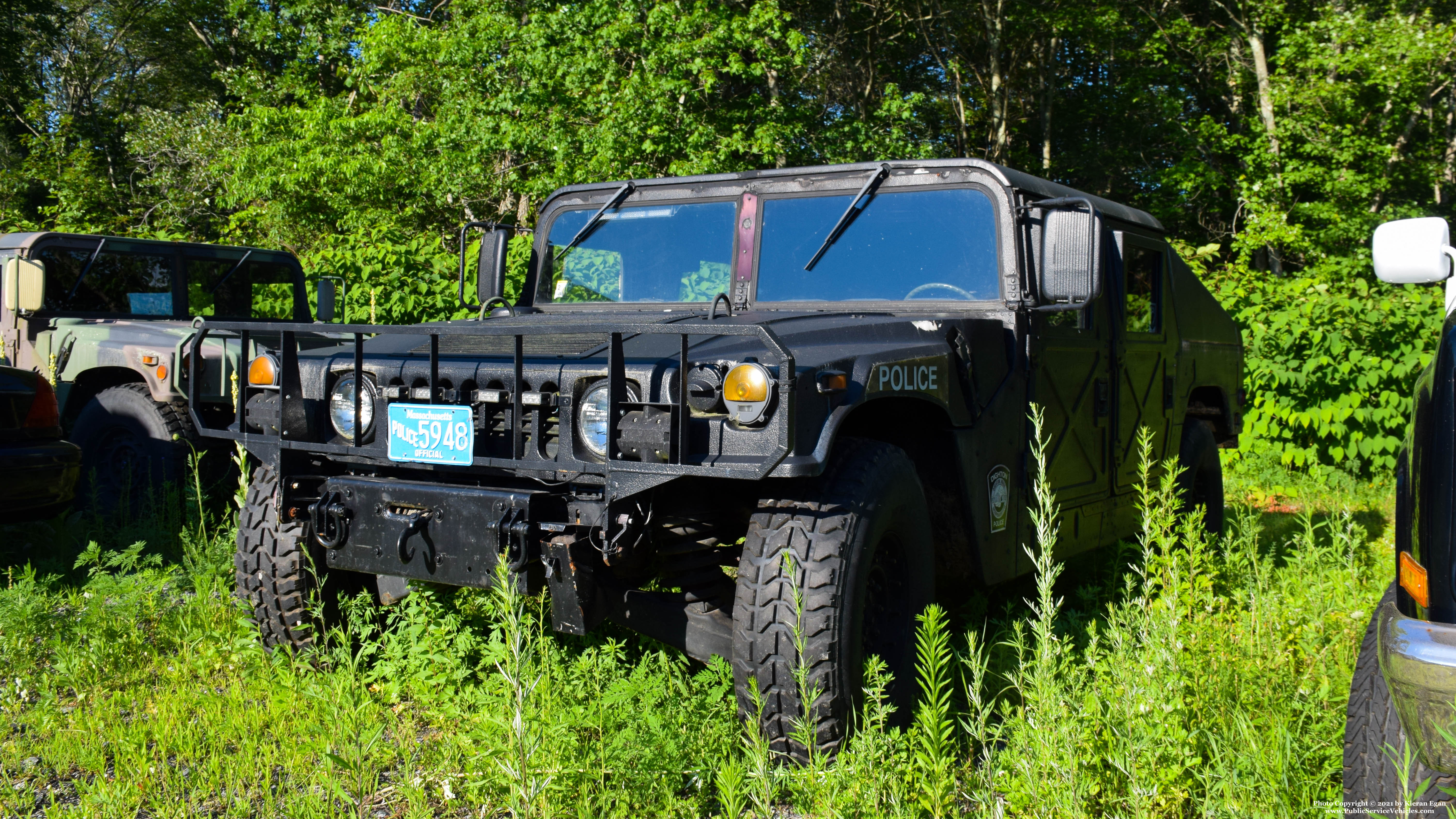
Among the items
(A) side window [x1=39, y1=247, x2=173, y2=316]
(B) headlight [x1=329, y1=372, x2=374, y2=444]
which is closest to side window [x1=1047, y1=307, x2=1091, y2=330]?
(B) headlight [x1=329, y1=372, x2=374, y2=444]

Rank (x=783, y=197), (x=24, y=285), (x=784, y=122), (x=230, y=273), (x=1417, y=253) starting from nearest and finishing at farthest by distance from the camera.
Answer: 1. (x=1417, y=253)
2. (x=783, y=197)
3. (x=24, y=285)
4. (x=230, y=273)
5. (x=784, y=122)

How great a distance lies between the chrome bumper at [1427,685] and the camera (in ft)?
6.07

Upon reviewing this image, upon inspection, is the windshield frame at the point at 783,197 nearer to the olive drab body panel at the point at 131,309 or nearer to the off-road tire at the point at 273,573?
the off-road tire at the point at 273,573

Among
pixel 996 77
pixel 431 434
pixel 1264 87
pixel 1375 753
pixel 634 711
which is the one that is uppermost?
pixel 996 77

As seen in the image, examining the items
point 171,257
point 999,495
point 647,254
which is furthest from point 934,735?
point 171,257

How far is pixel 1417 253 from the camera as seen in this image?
239 cm

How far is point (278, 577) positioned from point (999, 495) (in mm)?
2488

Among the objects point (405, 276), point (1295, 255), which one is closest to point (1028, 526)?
point (405, 276)

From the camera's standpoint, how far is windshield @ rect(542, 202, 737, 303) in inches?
171

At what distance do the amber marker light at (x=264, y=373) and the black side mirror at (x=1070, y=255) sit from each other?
2.60 m

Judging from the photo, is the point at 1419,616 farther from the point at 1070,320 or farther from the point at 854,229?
the point at 854,229

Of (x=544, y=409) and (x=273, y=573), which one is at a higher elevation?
(x=544, y=409)

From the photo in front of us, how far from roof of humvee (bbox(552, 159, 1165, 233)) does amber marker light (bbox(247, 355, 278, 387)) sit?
160cm

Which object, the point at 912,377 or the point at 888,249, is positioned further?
the point at 888,249
